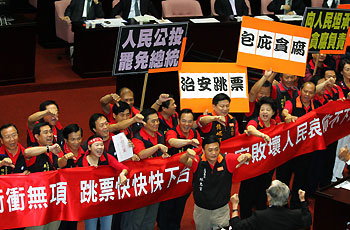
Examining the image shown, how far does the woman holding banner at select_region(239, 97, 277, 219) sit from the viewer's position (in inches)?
267

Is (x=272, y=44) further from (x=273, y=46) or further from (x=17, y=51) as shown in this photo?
(x=17, y=51)

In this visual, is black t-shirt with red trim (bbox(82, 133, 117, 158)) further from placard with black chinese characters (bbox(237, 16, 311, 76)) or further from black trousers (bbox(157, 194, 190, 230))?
placard with black chinese characters (bbox(237, 16, 311, 76))

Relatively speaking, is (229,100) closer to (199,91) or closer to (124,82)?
(199,91)

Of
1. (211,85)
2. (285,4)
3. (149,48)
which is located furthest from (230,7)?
(149,48)

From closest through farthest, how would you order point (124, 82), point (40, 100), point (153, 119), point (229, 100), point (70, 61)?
point (153, 119), point (229, 100), point (124, 82), point (40, 100), point (70, 61)

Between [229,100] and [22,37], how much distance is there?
4831 mm

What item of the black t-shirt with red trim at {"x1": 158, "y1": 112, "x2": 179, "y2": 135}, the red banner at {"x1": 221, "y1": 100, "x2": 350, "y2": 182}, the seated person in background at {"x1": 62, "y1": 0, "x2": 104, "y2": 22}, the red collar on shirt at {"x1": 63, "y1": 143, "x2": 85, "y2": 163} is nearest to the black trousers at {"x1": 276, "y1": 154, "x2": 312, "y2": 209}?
the red banner at {"x1": 221, "y1": 100, "x2": 350, "y2": 182}

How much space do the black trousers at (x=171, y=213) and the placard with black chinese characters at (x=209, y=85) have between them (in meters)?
1.09

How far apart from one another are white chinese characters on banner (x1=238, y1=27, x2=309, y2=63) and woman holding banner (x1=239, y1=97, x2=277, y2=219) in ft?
2.72

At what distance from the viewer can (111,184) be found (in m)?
5.94

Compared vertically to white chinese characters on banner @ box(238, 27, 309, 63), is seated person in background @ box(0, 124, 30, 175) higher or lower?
lower

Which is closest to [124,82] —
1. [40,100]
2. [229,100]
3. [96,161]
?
[40,100]

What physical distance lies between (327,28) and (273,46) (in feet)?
3.89

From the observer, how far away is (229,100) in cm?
681
